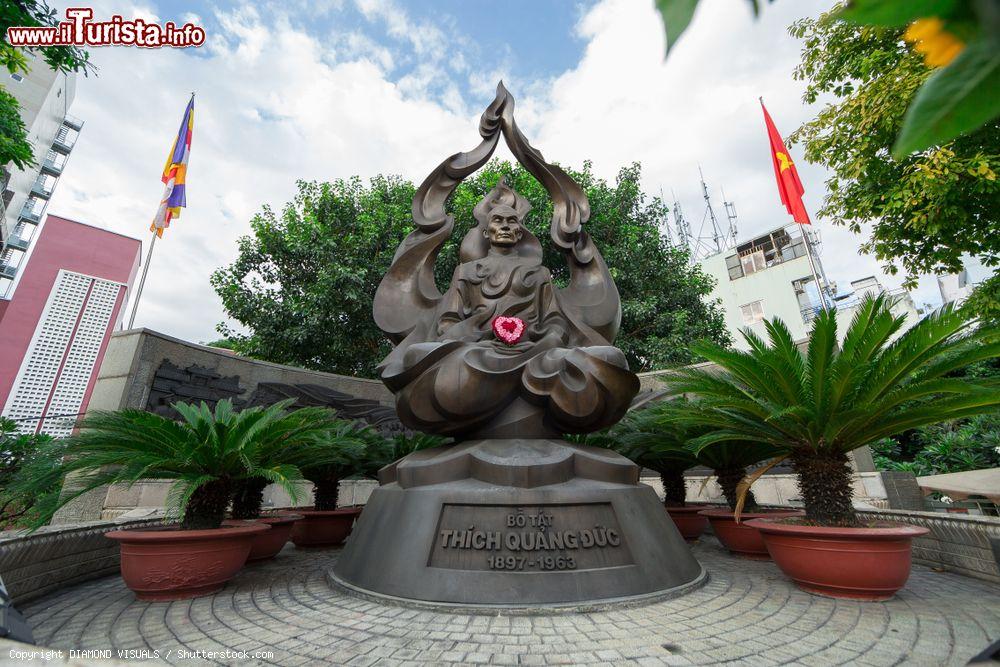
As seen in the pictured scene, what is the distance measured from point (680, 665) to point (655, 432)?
14.5ft

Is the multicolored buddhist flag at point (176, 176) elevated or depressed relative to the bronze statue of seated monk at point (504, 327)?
elevated

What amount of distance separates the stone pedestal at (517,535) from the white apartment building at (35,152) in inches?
1080

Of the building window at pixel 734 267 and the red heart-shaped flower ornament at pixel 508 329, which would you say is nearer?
the red heart-shaped flower ornament at pixel 508 329

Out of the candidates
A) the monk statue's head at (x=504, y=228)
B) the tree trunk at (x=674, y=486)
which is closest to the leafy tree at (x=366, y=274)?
the tree trunk at (x=674, y=486)

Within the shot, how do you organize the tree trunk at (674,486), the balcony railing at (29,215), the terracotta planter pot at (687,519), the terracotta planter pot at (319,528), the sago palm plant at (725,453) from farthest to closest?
the balcony railing at (29,215)
the tree trunk at (674,486)
the terracotta planter pot at (687,519)
the terracotta planter pot at (319,528)
the sago palm plant at (725,453)

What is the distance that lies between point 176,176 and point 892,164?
17.7 metres

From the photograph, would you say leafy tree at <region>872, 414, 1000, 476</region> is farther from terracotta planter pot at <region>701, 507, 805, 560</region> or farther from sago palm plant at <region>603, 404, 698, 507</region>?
terracotta planter pot at <region>701, 507, 805, 560</region>

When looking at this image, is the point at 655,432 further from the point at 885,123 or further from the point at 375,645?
the point at 885,123

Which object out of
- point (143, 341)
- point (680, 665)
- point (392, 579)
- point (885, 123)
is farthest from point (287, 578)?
point (885, 123)

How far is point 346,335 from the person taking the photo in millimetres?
15680

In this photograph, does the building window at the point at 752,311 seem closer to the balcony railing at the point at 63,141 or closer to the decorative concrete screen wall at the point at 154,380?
the decorative concrete screen wall at the point at 154,380

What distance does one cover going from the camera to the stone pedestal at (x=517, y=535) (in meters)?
3.78

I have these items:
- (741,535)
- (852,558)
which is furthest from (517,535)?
(741,535)

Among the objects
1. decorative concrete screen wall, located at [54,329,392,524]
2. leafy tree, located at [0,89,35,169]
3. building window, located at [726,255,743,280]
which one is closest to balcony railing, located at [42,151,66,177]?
leafy tree, located at [0,89,35,169]
